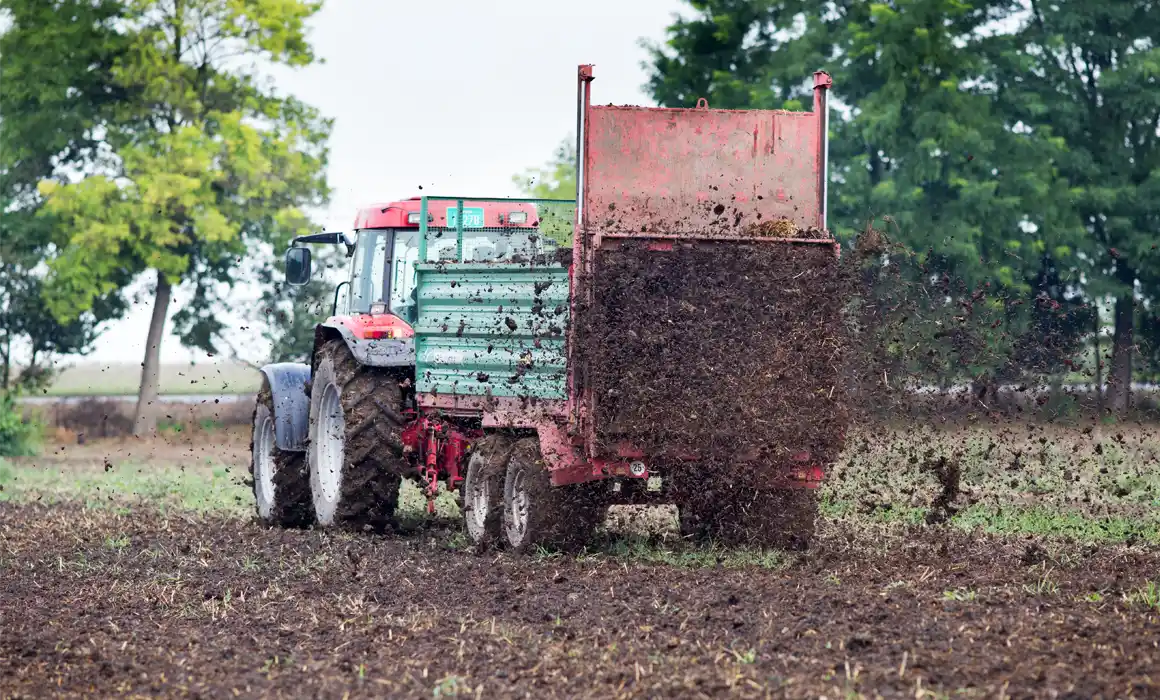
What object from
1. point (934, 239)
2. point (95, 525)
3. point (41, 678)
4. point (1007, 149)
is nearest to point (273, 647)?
point (41, 678)

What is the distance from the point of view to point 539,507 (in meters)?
11.6

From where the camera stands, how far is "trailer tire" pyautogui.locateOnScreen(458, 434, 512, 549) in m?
12.1

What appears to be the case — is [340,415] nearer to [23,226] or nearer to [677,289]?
[677,289]

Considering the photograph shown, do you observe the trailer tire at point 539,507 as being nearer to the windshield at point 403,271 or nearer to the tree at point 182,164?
the windshield at point 403,271

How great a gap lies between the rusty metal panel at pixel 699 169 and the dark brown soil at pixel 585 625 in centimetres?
239

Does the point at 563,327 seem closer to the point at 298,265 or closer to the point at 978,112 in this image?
the point at 298,265

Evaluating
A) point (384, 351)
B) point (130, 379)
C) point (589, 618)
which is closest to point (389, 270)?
point (384, 351)

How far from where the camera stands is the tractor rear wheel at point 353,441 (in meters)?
13.3

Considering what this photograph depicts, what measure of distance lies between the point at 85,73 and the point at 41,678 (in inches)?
1156

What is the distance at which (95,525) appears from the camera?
15.7m

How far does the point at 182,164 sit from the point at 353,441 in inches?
859

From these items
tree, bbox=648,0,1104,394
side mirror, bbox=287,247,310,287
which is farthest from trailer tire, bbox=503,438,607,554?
tree, bbox=648,0,1104,394

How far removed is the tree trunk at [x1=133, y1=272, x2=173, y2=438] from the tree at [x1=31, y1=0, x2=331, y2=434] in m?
0.04

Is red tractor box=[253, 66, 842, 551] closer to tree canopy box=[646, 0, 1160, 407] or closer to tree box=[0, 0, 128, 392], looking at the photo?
tree canopy box=[646, 0, 1160, 407]
